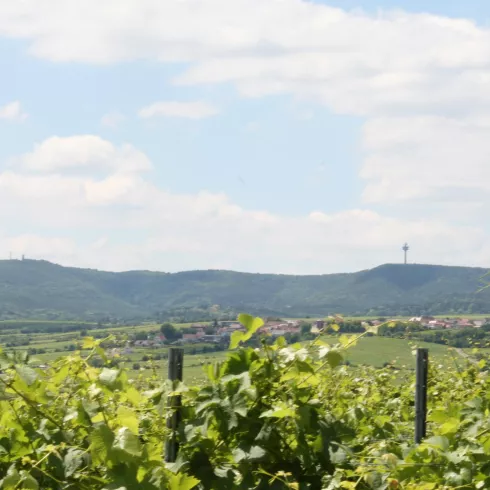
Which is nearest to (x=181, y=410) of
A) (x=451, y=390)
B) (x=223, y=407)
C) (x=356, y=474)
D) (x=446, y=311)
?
(x=223, y=407)

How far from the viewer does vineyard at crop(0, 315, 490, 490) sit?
3785mm

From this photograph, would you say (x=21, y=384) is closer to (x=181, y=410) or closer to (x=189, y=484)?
(x=181, y=410)

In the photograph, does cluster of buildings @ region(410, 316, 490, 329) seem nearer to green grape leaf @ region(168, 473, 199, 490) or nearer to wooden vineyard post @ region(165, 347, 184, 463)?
wooden vineyard post @ region(165, 347, 184, 463)

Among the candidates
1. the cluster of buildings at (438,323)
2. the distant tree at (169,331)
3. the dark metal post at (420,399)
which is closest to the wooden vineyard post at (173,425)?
the cluster of buildings at (438,323)

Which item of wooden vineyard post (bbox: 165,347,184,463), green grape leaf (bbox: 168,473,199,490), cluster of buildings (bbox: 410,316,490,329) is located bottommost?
green grape leaf (bbox: 168,473,199,490)

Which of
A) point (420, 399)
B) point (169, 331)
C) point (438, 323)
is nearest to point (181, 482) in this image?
point (420, 399)

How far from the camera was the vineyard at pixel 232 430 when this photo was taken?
3785mm

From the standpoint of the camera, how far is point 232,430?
3.89m

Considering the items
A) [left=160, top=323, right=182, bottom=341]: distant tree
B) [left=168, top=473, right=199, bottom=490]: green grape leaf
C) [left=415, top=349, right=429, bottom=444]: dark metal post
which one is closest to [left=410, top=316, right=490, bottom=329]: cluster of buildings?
[left=415, top=349, right=429, bottom=444]: dark metal post

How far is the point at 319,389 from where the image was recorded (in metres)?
4.72

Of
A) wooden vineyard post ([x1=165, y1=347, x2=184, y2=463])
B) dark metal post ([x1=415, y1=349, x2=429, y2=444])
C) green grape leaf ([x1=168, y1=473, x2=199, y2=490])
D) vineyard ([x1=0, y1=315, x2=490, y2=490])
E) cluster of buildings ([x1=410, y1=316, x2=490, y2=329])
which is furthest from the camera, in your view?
cluster of buildings ([x1=410, y1=316, x2=490, y2=329])

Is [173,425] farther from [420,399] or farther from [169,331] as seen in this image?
[169,331]

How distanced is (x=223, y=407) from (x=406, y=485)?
79cm

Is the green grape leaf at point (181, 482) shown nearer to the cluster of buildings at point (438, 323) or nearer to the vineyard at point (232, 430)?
the vineyard at point (232, 430)
